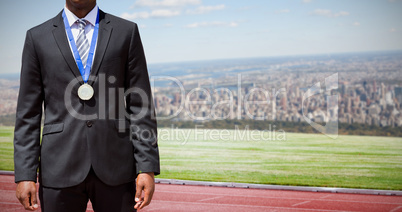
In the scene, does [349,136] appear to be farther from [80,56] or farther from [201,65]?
[80,56]

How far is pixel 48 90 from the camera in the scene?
2.09 metres

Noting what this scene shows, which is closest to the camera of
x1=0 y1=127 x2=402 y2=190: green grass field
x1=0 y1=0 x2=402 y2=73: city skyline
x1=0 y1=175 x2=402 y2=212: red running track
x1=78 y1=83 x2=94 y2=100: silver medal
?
x1=78 y1=83 x2=94 y2=100: silver medal

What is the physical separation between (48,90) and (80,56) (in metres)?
0.19

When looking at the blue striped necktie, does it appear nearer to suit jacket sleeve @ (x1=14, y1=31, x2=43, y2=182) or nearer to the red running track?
suit jacket sleeve @ (x1=14, y1=31, x2=43, y2=182)

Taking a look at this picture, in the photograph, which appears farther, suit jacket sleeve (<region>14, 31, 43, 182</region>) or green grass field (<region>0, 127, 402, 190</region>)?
green grass field (<region>0, 127, 402, 190</region>)

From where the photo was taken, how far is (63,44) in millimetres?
2084

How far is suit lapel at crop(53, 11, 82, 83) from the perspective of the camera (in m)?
2.06

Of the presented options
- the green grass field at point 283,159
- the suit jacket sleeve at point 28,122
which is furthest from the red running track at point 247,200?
the suit jacket sleeve at point 28,122

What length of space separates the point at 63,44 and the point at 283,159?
10571 millimetres

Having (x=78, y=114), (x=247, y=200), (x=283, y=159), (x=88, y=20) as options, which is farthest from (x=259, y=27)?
(x=78, y=114)

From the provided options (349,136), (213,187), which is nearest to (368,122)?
(349,136)

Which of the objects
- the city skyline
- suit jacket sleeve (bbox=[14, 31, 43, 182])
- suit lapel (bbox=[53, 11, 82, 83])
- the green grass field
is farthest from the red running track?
the city skyline

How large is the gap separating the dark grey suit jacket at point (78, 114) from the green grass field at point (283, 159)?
27.4 feet

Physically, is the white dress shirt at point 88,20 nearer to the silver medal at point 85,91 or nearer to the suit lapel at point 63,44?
the suit lapel at point 63,44
